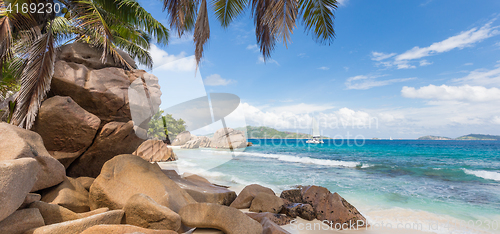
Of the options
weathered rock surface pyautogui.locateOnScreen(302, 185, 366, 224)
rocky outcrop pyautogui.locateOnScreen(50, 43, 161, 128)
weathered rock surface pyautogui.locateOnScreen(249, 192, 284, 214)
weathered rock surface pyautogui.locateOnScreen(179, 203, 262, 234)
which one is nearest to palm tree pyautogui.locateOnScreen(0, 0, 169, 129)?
rocky outcrop pyautogui.locateOnScreen(50, 43, 161, 128)

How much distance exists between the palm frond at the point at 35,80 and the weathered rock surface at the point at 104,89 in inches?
7.2

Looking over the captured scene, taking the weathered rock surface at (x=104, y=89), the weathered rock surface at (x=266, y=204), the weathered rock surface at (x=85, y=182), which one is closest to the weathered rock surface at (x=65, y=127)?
the weathered rock surface at (x=104, y=89)

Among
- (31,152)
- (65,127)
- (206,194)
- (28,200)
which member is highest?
(65,127)

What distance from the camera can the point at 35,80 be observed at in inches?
167

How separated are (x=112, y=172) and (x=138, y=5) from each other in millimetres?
7528

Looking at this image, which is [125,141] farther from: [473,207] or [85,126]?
[473,207]

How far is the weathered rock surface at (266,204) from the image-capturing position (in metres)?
4.96

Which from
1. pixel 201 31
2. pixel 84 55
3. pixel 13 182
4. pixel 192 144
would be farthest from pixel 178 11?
pixel 192 144

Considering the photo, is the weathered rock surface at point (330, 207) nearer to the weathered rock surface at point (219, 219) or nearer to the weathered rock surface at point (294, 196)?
the weathered rock surface at point (294, 196)

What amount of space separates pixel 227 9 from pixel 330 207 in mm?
5888

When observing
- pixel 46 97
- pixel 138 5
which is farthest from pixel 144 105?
pixel 138 5

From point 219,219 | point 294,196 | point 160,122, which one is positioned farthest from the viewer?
point 160,122

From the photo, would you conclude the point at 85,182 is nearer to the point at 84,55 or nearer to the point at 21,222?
the point at 21,222

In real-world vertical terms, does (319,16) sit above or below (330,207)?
above
